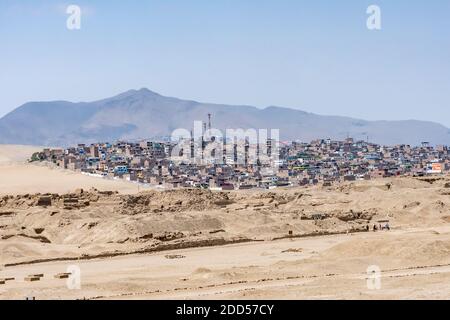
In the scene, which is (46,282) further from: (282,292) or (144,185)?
(144,185)

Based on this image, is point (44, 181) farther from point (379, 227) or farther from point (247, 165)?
point (379, 227)

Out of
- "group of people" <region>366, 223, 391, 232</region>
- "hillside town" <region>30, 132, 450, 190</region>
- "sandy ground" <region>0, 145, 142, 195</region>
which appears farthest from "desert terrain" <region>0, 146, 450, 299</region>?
"hillside town" <region>30, 132, 450, 190</region>

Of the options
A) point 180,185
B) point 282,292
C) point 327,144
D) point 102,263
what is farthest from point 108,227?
point 327,144

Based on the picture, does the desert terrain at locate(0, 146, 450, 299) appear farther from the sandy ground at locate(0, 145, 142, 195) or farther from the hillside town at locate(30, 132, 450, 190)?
the hillside town at locate(30, 132, 450, 190)

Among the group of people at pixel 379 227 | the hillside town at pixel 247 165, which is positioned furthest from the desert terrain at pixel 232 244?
the hillside town at pixel 247 165

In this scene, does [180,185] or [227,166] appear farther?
[227,166]
